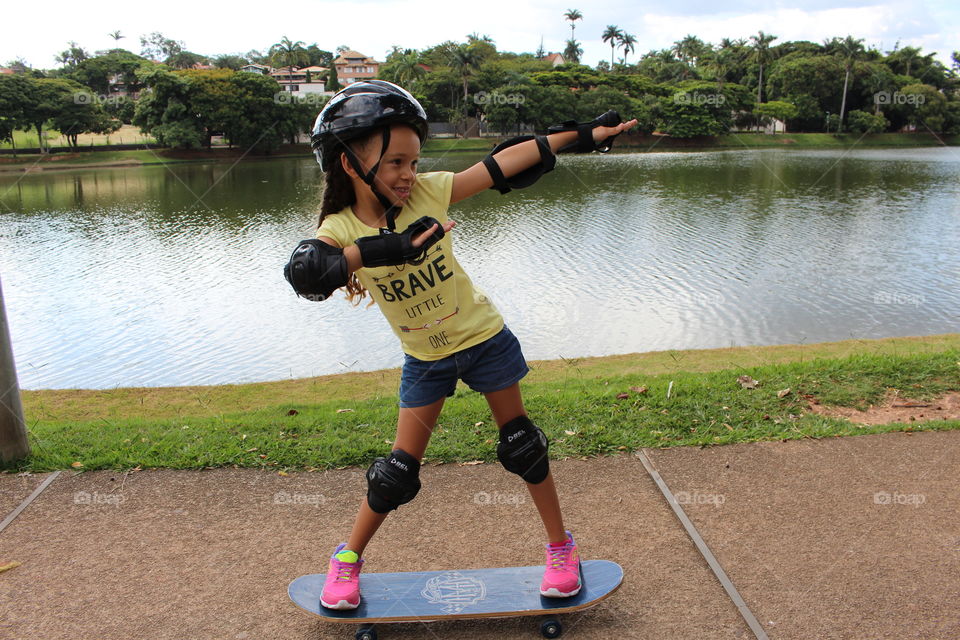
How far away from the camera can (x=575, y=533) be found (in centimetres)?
346

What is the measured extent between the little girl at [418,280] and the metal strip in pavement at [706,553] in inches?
25.9

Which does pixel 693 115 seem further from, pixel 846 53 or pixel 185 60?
pixel 185 60

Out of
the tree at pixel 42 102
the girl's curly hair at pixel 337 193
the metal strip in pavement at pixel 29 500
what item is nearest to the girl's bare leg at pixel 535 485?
the girl's curly hair at pixel 337 193

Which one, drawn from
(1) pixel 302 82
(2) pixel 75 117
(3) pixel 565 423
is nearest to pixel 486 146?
(2) pixel 75 117

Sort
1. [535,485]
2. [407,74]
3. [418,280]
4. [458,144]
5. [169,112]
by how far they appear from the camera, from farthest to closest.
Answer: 1. [407,74]
2. [458,144]
3. [169,112]
4. [535,485]
5. [418,280]

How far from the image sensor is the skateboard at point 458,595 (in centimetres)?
275

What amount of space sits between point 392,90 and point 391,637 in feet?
6.73

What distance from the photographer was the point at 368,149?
8.06ft

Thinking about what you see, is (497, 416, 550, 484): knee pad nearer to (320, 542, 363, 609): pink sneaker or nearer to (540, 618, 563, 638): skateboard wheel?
(540, 618, 563, 638): skateboard wheel

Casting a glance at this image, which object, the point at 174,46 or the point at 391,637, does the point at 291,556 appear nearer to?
the point at 391,637

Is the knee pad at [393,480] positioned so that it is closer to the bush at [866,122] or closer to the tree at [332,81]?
the bush at [866,122]

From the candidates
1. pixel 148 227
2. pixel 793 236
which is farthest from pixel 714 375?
pixel 148 227

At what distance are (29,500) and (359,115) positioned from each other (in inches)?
121

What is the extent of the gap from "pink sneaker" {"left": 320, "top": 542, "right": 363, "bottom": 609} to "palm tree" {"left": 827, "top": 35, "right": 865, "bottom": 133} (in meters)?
71.2
